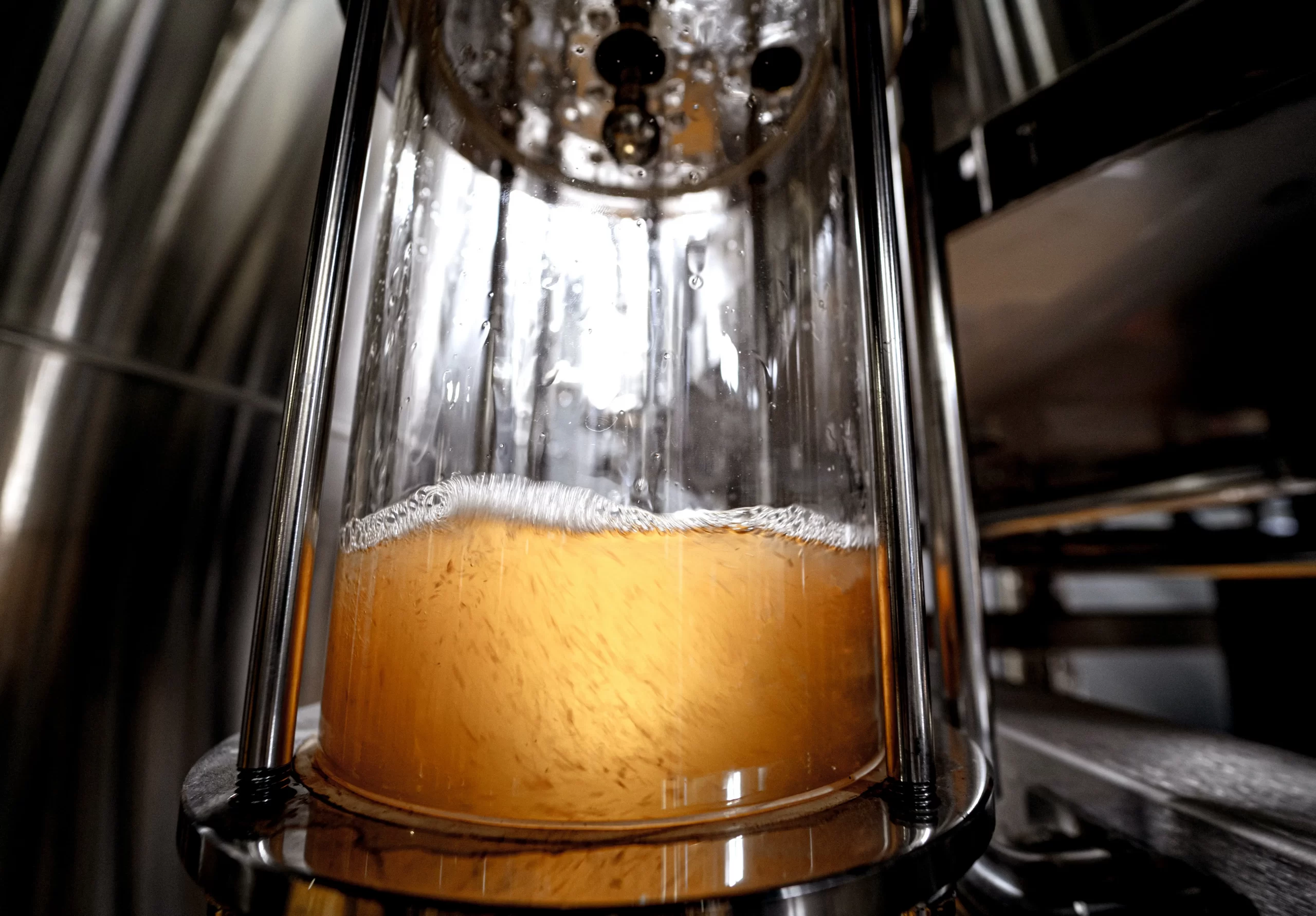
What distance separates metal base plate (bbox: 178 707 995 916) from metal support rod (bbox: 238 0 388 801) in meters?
0.03

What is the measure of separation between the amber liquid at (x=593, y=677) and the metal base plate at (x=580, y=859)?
0.01m

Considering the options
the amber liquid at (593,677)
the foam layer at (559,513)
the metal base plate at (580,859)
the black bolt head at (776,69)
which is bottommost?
the metal base plate at (580,859)

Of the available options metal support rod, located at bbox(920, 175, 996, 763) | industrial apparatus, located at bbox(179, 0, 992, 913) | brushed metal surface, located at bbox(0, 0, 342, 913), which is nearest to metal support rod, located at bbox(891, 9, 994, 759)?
metal support rod, located at bbox(920, 175, 996, 763)

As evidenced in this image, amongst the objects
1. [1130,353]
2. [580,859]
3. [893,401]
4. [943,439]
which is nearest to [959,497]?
[943,439]

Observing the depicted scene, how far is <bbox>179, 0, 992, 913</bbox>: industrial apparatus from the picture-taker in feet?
0.75

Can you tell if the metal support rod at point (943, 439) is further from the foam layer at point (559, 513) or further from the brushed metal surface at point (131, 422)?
the brushed metal surface at point (131, 422)

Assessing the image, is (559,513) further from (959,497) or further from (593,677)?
(959,497)

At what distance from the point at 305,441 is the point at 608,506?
125 mm

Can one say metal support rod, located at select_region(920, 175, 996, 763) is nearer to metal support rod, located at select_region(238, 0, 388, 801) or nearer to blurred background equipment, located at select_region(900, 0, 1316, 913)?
blurred background equipment, located at select_region(900, 0, 1316, 913)

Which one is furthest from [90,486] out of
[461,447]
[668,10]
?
[668,10]

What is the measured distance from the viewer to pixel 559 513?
0.85ft

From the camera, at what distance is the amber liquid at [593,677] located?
0.79 feet

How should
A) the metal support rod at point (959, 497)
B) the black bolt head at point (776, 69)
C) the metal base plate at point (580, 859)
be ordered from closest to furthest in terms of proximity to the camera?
the metal base plate at point (580, 859), the black bolt head at point (776, 69), the metal support rod at point (959, 497)

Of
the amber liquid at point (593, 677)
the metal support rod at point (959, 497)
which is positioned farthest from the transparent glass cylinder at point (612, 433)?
the metal support rod at point (959, 497)
